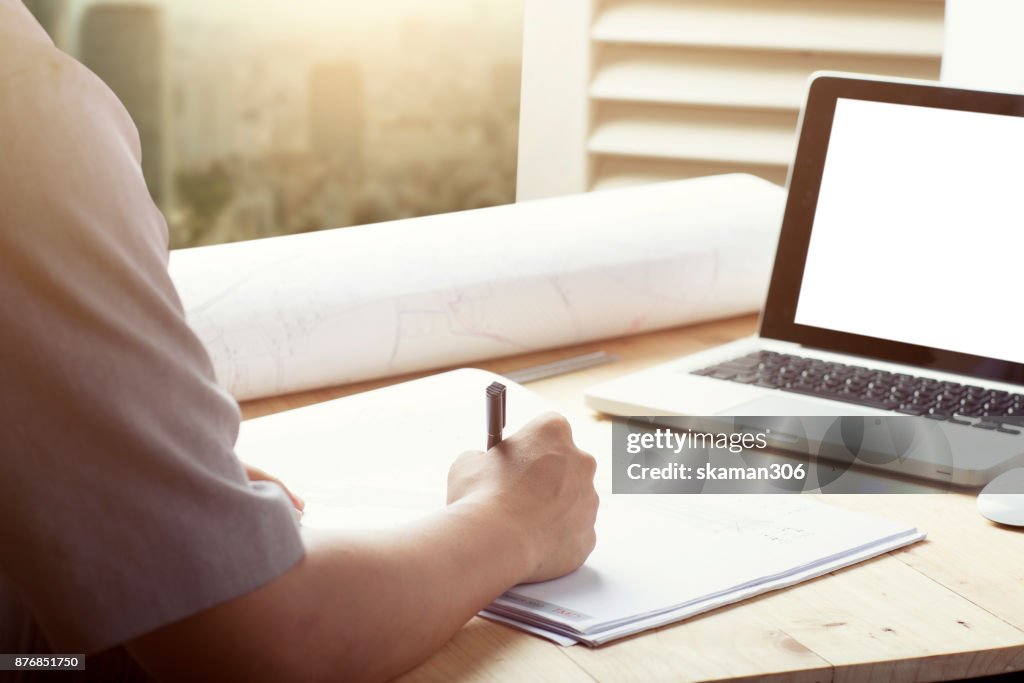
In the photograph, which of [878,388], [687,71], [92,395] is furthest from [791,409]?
[687,71]

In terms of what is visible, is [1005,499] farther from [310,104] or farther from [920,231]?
[310,104]

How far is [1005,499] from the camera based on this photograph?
0.81m

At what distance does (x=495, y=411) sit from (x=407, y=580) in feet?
0.55

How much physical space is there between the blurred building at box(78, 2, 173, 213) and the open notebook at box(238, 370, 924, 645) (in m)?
2.07

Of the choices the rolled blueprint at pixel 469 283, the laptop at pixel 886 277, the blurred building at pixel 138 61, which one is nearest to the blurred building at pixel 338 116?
the blurred building at pixel 138 61

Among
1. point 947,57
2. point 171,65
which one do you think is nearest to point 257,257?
point 947,57

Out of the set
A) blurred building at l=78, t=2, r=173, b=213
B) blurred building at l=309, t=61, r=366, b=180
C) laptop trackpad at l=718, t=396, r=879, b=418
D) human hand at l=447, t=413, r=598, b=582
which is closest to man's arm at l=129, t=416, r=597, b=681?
human hand at l=447, t=413, r=598, b=582

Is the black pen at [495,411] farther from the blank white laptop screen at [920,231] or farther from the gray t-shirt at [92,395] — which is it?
the blank white laptop screen at [920,231]

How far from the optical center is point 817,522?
2.56 feet

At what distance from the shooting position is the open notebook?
67 cm

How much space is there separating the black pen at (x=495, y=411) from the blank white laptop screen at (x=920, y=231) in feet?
1.50

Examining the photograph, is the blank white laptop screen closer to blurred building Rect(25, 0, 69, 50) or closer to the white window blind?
the white window blind

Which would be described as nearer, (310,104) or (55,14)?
(55,14)

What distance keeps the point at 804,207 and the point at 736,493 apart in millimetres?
374
